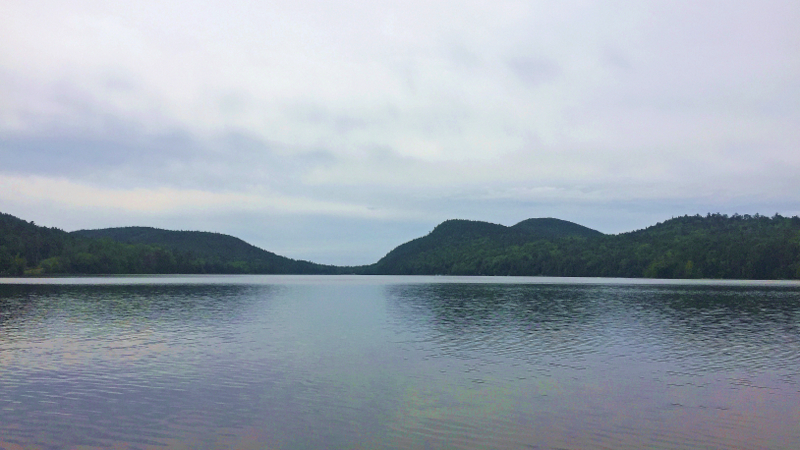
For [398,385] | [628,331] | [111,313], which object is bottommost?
[398,385]

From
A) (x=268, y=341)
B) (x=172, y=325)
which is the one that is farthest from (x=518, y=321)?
(x=172, y=325)

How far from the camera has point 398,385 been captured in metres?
28.7

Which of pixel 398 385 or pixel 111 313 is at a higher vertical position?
pixel 111 313

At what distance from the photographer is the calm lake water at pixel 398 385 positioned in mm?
20344

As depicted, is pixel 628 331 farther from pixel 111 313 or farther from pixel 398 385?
pixel 111 313

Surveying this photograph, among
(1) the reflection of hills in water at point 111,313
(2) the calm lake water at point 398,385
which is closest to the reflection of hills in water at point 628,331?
(2) the calm lake water at point 398,385

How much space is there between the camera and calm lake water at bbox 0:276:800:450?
20344mm

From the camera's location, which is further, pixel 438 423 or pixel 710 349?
pixel 710 349

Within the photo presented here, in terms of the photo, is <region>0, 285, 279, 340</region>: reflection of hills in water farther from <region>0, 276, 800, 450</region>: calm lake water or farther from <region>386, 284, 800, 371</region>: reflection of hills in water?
<region>386, 284, 800, 371</region>: reflection of hills in water

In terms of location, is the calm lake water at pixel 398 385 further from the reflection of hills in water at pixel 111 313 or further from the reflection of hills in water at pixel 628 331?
the reflection of hills in water at pixel 111 313

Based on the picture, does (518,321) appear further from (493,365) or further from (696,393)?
(696,393)

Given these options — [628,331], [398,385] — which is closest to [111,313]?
[398,385]

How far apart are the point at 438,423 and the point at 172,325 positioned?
1555 inches

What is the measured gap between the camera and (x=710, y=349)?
4088cm
